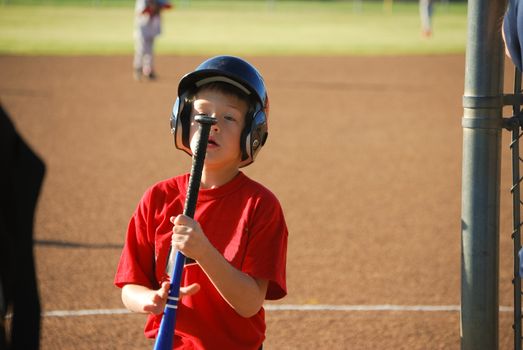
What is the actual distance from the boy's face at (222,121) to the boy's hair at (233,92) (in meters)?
0.02

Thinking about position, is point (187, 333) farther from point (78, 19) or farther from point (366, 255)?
point (78, 19)

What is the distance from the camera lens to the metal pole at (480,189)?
10.7 feet

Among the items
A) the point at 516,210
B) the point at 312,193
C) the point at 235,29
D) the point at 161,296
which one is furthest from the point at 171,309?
the point at 235,29

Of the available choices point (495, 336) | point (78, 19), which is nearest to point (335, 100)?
point (495, 336)

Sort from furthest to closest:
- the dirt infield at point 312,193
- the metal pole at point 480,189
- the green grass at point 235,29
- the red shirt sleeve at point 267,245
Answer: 1. the green grass at point 235,29
2. the dirt infield at point 312,193
3. the metal pole at point 480,189
4. the red shirt sleeve at point 267,245

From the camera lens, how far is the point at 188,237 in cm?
267

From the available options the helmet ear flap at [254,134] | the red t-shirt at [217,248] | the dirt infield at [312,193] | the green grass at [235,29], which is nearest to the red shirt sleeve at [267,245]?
the red t-shirt at [217,248]

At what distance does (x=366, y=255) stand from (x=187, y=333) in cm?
410

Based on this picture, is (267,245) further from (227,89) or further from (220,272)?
(227,89)

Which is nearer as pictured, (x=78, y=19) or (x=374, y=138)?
(x=374, y=138)

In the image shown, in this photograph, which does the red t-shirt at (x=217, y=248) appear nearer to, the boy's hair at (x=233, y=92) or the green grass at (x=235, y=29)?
the boy's hair at (x=233, y=92)

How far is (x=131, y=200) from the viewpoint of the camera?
866cm

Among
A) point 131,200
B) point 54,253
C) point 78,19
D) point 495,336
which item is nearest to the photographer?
point 495,336

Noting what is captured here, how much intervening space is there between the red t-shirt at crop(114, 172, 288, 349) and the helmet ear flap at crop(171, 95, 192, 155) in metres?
0.16
